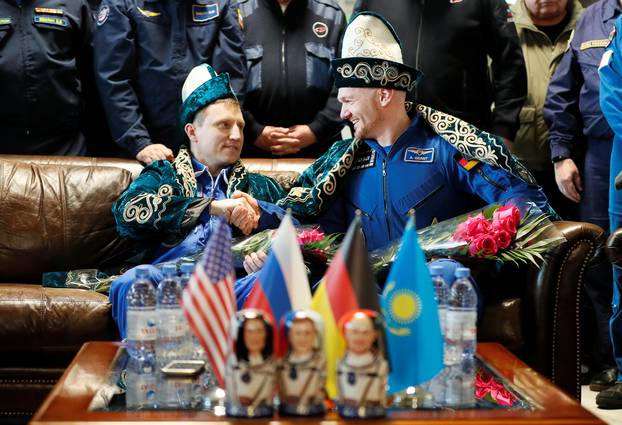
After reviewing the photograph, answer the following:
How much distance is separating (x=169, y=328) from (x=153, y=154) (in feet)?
5.65

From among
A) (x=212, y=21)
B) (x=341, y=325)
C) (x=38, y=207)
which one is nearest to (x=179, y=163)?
(x=38, y=207)

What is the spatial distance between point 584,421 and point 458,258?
3.88 ft

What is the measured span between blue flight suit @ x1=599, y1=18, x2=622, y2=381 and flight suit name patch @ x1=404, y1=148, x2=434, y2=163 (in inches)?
34.5

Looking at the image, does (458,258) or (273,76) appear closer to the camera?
(458,258)

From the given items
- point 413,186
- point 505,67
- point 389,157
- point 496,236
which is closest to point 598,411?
point 496,236

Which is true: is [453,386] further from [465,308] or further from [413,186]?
[413,186]

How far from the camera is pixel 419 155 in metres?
3.16

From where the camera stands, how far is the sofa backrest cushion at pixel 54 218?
3.38 meters

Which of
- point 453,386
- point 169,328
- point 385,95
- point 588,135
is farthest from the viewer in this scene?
point 588,135

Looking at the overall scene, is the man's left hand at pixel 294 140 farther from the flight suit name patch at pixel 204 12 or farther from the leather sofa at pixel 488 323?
the leather sofa at pixel 488 323

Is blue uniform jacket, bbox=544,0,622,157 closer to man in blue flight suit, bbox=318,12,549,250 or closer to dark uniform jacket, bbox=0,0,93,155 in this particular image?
man in blue flight suit, bbox=318,12,549,250

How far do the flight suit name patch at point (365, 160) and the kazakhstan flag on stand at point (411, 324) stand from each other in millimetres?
1451

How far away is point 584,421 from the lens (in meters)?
1.65

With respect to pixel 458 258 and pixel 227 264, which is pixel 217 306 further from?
pixel 458 258
